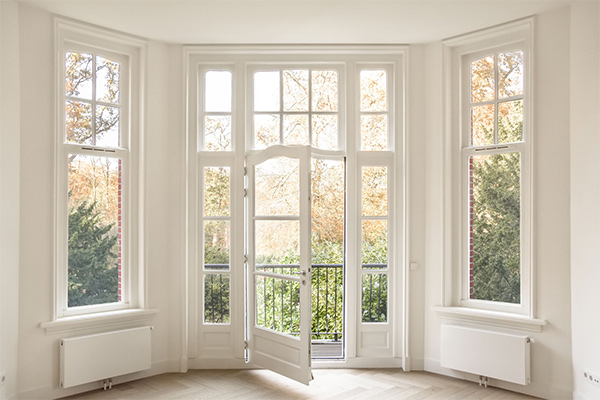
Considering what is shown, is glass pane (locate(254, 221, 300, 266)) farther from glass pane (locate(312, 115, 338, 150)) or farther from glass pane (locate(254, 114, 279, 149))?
glass pane (locate(312, 115, 338, 150))

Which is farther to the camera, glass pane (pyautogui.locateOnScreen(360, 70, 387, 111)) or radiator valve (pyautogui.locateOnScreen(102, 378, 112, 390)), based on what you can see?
glass pane (pyautogui.locateOnScreen(360, 70, 387, 111))

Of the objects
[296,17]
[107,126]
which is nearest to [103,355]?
[107,126]

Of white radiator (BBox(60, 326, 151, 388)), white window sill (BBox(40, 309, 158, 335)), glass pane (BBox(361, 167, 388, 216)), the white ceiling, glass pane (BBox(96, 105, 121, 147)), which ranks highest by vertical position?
the white ceiling

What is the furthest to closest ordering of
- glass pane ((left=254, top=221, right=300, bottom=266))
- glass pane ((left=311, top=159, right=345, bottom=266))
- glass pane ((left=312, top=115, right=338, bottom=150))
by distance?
glass pane ((left=311, top=159, right=345, bottom=266)) < glass pane ((left=312, top=115, right=338, bottom=150)) < glass pane ((left=254, top=221, right=300, bottom=266))

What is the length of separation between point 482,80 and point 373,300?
7.65ft

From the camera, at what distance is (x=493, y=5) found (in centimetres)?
377

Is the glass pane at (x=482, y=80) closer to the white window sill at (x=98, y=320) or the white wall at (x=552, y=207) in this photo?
the white wall at (x=552, y=207)

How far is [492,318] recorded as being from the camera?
4.18 meters

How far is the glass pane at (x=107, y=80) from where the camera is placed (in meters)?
4.40

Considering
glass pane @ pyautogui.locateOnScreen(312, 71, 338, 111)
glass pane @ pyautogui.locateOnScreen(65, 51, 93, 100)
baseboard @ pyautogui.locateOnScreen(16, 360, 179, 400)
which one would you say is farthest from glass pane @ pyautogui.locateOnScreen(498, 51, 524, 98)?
baseboard @ pyautogui.locateOnScreen(16, 360, 179, 400)

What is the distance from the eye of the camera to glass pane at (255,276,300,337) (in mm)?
4391

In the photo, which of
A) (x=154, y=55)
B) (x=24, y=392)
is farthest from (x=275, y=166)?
(x=24, y=392)

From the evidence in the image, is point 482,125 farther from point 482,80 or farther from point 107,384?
point 107,384

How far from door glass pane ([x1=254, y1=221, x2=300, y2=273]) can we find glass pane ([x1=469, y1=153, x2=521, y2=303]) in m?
1.65
